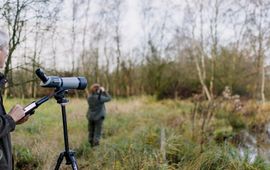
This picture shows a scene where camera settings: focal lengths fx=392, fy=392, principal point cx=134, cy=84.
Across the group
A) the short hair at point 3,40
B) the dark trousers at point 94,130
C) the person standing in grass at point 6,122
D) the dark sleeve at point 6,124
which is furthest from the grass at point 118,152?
the short hair at point 3,40

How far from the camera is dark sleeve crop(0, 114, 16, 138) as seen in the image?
258cm

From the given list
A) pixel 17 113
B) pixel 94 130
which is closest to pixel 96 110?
pixel 94 130

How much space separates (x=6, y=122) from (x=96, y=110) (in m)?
6.53

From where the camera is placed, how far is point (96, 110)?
9.11 meters

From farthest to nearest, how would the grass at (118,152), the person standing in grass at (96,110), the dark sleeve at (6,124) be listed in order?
the person standing in grass at (96,110) → the grass at (118,152) → the dark sleeve at (6,124)

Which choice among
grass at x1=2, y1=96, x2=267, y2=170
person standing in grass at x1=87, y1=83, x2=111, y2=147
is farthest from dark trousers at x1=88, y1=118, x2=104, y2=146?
grass at x1=2, y1=96, x2=267, y2=170

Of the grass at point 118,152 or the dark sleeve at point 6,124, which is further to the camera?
the grass at point 118,152

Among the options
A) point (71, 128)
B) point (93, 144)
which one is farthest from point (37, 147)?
point (71, 128)

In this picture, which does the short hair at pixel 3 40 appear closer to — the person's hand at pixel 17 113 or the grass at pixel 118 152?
the person's hand at pixel 17 113

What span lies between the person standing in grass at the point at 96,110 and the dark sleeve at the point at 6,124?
6.36 metres

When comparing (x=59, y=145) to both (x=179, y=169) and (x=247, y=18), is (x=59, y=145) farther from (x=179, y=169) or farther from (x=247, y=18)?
(x=247, y=18)

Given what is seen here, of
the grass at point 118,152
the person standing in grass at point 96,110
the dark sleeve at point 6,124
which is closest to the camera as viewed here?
the dark sleeve at point 6,124

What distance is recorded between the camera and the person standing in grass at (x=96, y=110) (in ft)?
29.6

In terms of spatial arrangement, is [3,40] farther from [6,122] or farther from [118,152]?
[118,152]
